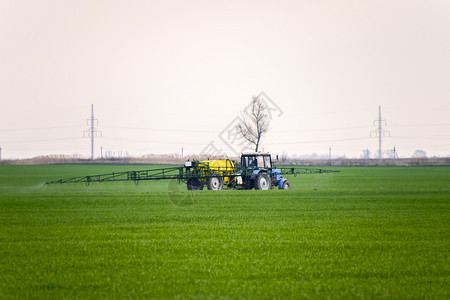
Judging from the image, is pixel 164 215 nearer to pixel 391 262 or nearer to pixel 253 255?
pixel 253 255

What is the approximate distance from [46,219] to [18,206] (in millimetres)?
6209

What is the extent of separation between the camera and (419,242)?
14141 mm

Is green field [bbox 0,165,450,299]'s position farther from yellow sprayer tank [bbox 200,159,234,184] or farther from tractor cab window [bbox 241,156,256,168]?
tractor cab window [bbox 241,156,256,168]

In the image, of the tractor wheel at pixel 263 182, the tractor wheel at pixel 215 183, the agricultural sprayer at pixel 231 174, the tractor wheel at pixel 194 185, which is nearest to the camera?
the agricultural sprayer at pixel 231 174

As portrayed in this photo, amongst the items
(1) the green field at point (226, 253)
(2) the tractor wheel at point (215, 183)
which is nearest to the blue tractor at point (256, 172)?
(2) the tractor wheel at point (215, 183)

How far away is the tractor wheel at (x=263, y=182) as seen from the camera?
3634 centimetres

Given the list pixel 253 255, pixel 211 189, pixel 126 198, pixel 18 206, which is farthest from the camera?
pixel 211 189

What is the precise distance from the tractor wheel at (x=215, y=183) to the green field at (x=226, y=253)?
12.6 metres

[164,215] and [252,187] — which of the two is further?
[252,187]

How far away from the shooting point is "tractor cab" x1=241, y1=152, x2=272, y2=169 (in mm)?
37250

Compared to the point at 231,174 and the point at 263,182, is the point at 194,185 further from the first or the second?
the point at 263,182

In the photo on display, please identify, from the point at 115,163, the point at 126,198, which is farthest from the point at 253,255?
the point at 115,163

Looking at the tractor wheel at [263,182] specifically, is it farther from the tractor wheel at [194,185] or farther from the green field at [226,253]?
the green field at [226,253]

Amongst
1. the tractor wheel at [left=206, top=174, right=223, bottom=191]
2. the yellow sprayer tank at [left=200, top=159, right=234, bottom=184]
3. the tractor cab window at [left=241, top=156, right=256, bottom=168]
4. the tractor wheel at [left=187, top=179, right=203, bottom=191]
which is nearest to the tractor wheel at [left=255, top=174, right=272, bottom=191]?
the tractor cab window at [left=241, top=156, right=256, bottom=168]
